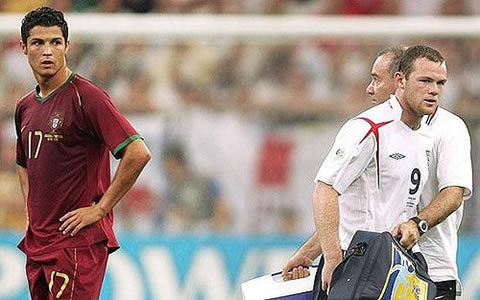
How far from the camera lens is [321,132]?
365 inches

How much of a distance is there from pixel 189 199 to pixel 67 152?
142 inches

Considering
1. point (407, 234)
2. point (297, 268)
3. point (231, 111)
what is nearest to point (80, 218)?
point (297, 268)

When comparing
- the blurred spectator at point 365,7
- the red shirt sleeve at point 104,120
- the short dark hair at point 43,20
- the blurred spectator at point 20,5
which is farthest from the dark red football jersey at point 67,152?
the blurred spectator at point 365,7

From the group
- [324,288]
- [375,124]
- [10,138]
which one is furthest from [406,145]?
[10,138]

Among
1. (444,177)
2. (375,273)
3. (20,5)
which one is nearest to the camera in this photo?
(375,273)

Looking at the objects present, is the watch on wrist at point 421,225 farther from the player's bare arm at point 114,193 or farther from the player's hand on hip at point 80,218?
the player's hand on hip at point 80,218

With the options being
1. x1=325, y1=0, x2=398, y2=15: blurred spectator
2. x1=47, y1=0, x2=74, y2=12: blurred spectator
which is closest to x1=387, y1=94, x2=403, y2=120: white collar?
x1=325, y1=0, x2=398, y2=15: blurred spectator

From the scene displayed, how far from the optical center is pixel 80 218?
567cm

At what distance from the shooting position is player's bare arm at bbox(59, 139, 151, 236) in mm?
5676

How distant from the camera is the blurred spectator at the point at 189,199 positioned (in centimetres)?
910

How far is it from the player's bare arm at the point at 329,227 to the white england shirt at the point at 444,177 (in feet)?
1.88

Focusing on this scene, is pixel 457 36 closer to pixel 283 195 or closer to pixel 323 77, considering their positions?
pixel 323 77

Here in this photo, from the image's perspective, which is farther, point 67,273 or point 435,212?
point 67,273

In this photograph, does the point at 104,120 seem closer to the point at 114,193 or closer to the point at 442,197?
the point at 114,193
